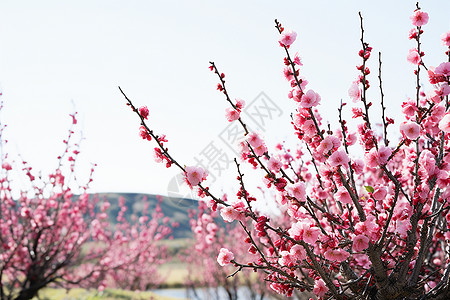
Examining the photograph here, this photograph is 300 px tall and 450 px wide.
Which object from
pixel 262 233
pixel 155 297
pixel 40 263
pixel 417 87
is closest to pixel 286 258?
pixel 262 233

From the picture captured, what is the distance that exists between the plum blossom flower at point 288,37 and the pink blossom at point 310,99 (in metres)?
0.43

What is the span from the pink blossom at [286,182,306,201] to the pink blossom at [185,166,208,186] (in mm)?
603

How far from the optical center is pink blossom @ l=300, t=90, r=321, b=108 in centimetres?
241

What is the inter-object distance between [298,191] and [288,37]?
1.11 m

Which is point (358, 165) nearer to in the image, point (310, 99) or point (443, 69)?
point (310, 99)

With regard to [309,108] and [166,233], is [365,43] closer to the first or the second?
[309,108]

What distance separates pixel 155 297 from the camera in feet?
40.1

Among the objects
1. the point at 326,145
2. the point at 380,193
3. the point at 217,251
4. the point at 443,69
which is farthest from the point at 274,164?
the point at 217,251

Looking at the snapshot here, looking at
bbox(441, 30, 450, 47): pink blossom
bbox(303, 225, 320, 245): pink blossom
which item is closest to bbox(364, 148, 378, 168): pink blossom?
bbox(303, 225, 320, 245): pink blossom

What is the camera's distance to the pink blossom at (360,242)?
234 cm

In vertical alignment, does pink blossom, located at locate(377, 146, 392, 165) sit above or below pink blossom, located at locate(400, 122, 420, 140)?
below

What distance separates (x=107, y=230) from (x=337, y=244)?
1336 centimetres

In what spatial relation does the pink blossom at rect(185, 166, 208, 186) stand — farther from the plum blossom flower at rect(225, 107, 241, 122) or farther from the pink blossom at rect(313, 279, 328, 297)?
the pink blossom at rect(313, 279, 328, 297)

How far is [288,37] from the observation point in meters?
2.60
